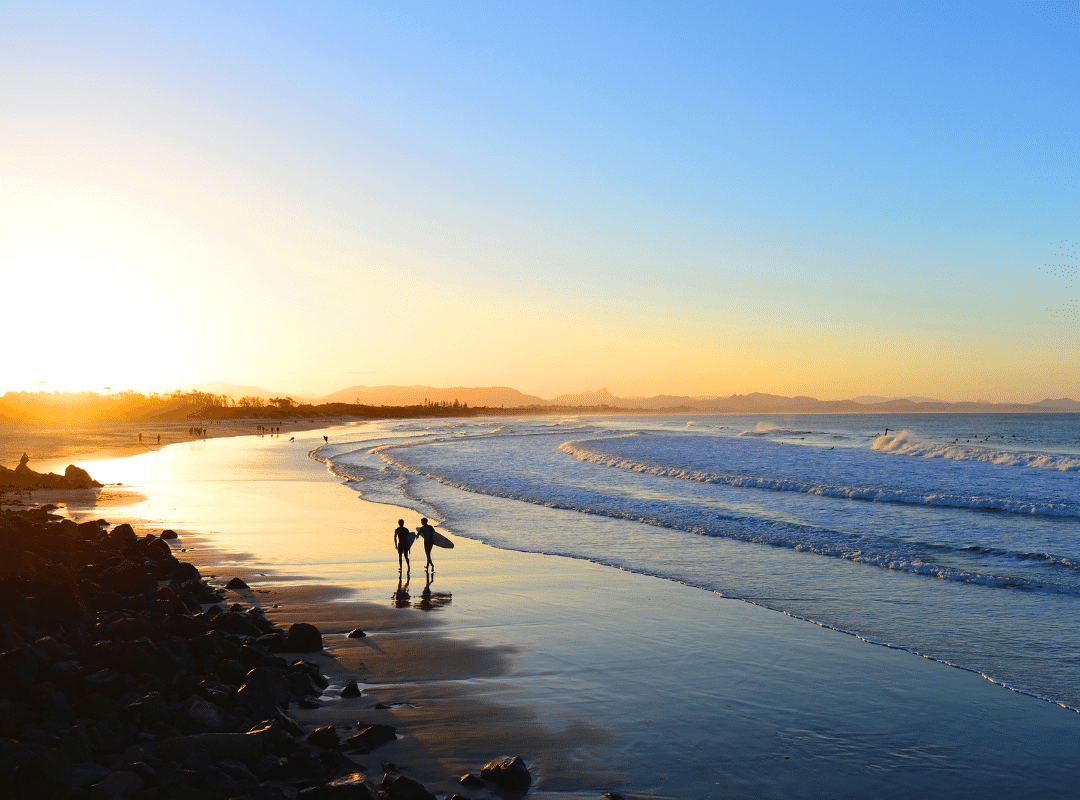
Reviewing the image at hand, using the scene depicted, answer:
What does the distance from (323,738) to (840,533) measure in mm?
16102

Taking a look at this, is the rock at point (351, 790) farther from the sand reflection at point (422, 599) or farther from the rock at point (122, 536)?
the rock at point (122, 536)

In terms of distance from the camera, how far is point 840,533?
18375mm

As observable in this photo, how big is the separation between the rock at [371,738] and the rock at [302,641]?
2.98 m

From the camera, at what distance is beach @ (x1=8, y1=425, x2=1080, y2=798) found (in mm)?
5980

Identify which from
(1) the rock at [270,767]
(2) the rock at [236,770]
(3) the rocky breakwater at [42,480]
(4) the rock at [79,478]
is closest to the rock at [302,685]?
(1) the rock at [270,767]

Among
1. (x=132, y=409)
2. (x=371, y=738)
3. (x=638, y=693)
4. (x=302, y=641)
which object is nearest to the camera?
(x=371, y=738)

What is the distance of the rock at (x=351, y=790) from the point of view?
16.2 ft

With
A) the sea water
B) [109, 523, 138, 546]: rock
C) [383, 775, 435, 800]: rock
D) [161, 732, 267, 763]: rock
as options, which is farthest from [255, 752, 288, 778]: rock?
[109, 523, 138, 546]: rock

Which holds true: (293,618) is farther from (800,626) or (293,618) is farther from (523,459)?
(523,459)

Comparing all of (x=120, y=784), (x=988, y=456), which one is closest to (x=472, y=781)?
(x=120, y=784)

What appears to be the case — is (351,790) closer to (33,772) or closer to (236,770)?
(236,770)

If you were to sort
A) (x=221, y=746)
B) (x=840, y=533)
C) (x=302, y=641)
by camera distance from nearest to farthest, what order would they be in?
1. (x=221, y=746)
2. (x=302, y=641)
3. (x=840, y=533)

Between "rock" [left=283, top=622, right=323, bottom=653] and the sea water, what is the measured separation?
7.49 m

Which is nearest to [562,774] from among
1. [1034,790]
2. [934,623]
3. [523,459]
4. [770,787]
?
[770,787]
